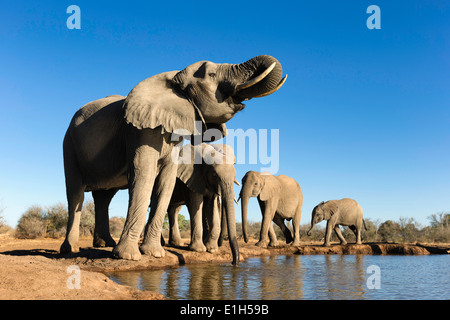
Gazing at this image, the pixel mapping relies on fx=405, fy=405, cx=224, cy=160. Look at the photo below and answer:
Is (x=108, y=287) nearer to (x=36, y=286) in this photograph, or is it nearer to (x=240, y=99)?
(x=36, y=286)

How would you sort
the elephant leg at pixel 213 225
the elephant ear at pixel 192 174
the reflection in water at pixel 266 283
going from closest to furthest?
1. the reflection in water at pixel 266 283
2. the elephant leg at pixel 213 225
3. the elephant ear at pixel 192 174

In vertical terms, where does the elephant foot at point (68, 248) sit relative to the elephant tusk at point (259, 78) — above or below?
below

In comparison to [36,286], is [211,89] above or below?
above

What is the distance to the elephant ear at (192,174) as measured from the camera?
1142cm

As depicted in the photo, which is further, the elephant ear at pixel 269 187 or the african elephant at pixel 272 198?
the elephant ear at pixel 269 187

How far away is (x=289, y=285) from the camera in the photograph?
646 centimetres

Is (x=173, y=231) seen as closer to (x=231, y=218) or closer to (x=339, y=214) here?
(x=231, y=218)

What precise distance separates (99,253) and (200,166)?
3.90 metres

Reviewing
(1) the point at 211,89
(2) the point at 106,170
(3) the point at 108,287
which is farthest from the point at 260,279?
(2) the point at 106,170

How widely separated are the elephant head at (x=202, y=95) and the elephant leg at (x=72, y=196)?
111 inches

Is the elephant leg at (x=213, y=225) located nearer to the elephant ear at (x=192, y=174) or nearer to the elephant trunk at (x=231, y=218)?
the elephant ear at (x=192, y=174)

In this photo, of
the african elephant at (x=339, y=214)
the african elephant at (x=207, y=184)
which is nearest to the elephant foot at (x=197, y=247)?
the african elephant at (x=207, y=184)

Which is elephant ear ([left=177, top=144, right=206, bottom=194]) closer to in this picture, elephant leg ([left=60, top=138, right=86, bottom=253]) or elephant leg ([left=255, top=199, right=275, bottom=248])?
elephant leg ([left=60, top=138, right=86, bottom=253])

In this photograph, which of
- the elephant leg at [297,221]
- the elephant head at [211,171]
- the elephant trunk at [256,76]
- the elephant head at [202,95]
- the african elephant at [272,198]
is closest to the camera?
the elephant trunk at [256,76]
